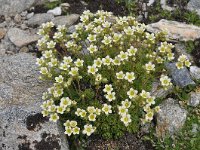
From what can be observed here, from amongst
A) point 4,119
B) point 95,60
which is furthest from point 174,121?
point 4,119

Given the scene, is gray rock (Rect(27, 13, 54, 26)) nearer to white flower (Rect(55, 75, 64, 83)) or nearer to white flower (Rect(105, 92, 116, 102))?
white flower (Rect(55, 75, 64, 83))

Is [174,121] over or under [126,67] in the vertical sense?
under

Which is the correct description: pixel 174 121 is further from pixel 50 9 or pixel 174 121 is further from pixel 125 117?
pixel 50 9

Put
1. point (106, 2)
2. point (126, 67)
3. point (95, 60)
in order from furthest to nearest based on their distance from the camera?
1. point (106, 2)
2. point (126, 67)
3. point (95, 60)

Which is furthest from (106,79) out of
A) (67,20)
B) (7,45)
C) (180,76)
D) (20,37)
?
(7,45)

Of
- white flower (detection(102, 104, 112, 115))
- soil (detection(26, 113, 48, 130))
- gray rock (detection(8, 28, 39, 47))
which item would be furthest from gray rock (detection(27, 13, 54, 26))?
white flower (detection(102, 104, 112, 115))

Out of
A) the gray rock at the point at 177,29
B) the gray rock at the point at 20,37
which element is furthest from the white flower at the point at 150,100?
the gray rock at the point at 20,37

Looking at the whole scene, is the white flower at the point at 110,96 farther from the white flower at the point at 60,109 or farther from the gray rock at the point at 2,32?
the gray rock at the point at 2,32
